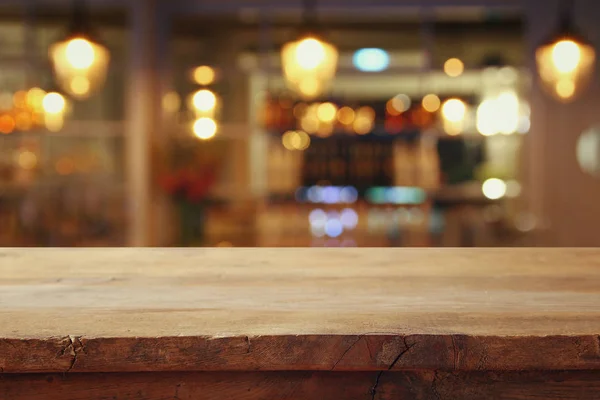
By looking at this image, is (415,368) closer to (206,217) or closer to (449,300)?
(449,300)

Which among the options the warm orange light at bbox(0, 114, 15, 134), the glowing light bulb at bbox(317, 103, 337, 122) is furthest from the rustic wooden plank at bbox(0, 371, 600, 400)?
the warm orange light at bbox(0, 114, 15, 134)

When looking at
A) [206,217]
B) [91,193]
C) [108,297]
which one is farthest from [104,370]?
[91,193]

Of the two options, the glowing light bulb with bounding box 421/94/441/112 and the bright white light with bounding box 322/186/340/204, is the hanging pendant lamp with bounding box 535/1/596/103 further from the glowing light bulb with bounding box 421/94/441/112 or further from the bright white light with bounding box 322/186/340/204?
the bright white light with bounding box 322/186/340/204

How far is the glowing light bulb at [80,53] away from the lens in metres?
2.44

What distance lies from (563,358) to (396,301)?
0.23m

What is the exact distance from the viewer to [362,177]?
4348 mm

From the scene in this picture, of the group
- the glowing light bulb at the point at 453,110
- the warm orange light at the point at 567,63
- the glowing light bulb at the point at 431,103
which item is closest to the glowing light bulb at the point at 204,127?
the glowing light bulb at the point at 431,103

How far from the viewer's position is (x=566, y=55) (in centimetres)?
242

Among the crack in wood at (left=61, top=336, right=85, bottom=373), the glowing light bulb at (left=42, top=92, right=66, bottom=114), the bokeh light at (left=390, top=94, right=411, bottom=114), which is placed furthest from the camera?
the bokeh light at (left=390, top=94, right=411, bottom=114)

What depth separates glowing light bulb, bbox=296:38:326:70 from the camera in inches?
96.0

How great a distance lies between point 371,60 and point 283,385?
12.9 feet

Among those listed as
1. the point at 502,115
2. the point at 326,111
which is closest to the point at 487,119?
the point at 502,115

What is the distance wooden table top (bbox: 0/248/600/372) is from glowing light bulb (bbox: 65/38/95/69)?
59.6 inches

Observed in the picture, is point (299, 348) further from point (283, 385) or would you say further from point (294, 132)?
point (294, 132)
